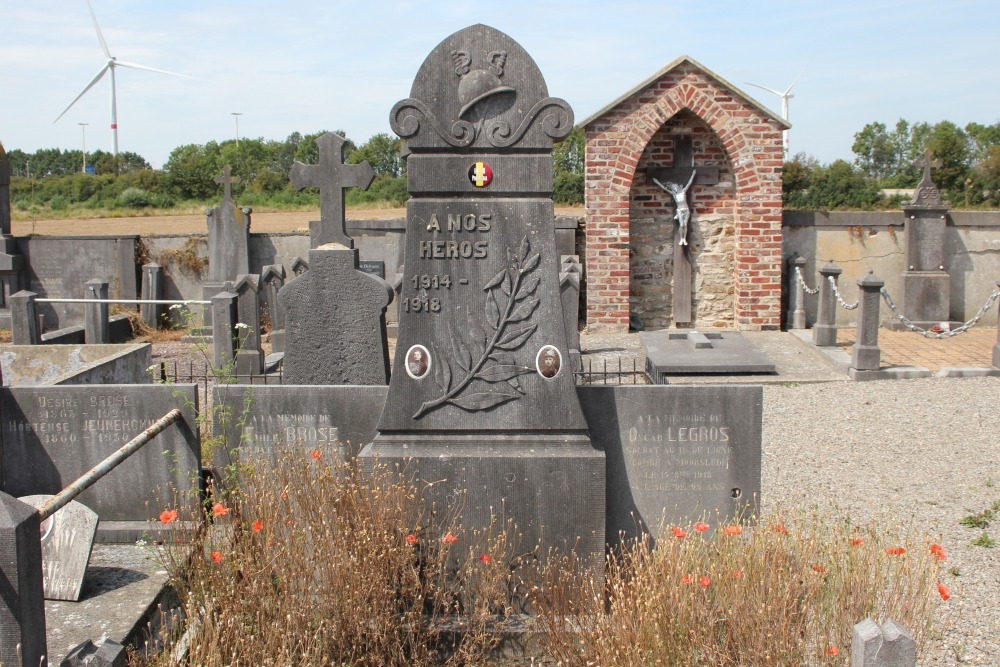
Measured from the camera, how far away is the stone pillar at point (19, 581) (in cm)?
284

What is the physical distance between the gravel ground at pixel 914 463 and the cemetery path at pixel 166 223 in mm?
17122

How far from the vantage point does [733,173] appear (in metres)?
14.3

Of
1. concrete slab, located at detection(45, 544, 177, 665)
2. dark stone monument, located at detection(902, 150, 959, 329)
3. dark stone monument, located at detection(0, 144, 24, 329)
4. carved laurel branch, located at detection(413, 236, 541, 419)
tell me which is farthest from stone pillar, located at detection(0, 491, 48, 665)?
dark stone monument, located at detection(0, 144, 24, 329)

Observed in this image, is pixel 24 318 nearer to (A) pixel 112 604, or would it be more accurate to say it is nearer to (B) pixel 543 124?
(A) pixel 112 604

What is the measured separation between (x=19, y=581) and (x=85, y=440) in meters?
2.62

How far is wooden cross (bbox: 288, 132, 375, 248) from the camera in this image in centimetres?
718

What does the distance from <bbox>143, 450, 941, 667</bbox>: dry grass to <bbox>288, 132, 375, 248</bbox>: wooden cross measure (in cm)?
318

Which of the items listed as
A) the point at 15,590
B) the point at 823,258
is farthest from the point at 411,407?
the point at 823,258

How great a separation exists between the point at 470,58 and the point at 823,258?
11.7 metres

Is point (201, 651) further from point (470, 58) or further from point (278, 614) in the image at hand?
point (470, 58)

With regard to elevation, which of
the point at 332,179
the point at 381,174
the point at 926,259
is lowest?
the point at 926,259

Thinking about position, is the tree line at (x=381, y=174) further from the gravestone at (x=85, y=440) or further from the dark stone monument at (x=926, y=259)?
the gravestone at (x=85, y=440)

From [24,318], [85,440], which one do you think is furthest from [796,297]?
[85,440]

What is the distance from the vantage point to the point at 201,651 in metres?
3.36
